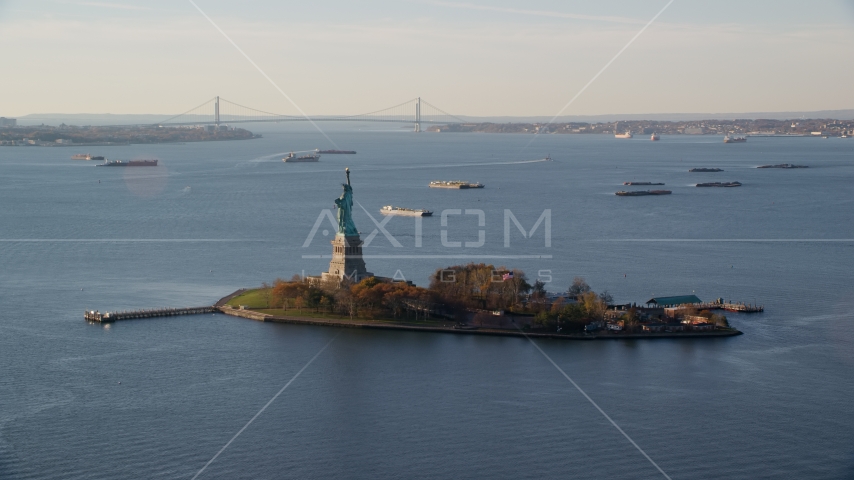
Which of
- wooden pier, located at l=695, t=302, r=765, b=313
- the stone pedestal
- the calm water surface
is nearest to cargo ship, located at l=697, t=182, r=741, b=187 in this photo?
the calm water surface

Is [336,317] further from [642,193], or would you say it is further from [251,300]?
[642,193]

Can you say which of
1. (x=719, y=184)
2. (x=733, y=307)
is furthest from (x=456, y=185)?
(x=733, y=307)

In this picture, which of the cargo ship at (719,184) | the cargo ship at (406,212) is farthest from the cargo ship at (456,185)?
Result: the cargo ship at (406,212)

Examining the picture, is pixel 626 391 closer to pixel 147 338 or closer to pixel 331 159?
pixel 147 338

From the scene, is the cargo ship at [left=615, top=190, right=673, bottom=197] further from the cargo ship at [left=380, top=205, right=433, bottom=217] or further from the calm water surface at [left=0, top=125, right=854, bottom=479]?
the cargo ship at [left=380, top=205, right=433, bottom=217]

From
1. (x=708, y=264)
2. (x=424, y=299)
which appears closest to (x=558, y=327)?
(x=424, y=299)

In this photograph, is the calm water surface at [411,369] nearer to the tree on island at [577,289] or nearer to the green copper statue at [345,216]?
the tree on island at [577,289]
